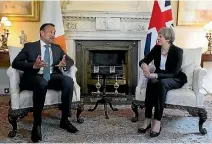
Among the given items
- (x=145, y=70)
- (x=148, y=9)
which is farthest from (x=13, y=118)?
(x=148, y=9)

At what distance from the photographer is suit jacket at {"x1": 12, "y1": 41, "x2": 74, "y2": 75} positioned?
2.66m

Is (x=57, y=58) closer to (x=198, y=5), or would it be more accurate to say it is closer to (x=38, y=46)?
(x=38, y=46)

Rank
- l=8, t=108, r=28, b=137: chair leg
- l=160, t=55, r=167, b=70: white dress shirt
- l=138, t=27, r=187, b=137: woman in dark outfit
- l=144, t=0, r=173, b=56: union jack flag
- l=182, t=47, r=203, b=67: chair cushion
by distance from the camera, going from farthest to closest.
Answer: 1. l=144, t=0, r=173, b=56: union jack flag
2. l=182, t=47, r=203, b=67: chair cushion
3. l=160, t=55, r=167, b=70: white dress shirt
4. l=138, t=27, r=187, b=137: woman in dark outfit
5. l=8, t=108, r=28, b=137: chair leg

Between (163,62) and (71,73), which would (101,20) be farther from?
(163,62)

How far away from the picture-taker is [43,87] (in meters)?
2.57

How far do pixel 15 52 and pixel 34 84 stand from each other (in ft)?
1.92

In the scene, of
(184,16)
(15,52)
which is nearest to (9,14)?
(15,52)

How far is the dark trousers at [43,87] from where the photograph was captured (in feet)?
8.31

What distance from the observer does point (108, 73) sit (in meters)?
3.34

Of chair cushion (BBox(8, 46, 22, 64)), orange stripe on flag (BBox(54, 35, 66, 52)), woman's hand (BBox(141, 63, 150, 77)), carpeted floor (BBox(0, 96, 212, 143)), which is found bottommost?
carpeted floor (BBox(0, 96, 212, 143))

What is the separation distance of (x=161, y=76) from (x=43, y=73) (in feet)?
3.84

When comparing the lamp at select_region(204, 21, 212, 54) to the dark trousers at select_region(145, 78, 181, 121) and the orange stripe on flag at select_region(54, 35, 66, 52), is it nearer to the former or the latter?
the dark trousers at select_region(145, 78, 181, 121)

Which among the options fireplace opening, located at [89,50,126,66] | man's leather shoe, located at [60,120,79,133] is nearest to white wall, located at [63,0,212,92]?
fireplace opening, located at [89,50,126,66]

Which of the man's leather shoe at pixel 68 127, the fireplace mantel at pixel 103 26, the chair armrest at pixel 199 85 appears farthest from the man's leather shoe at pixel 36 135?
the fireplace mantel at pixel 103 26
